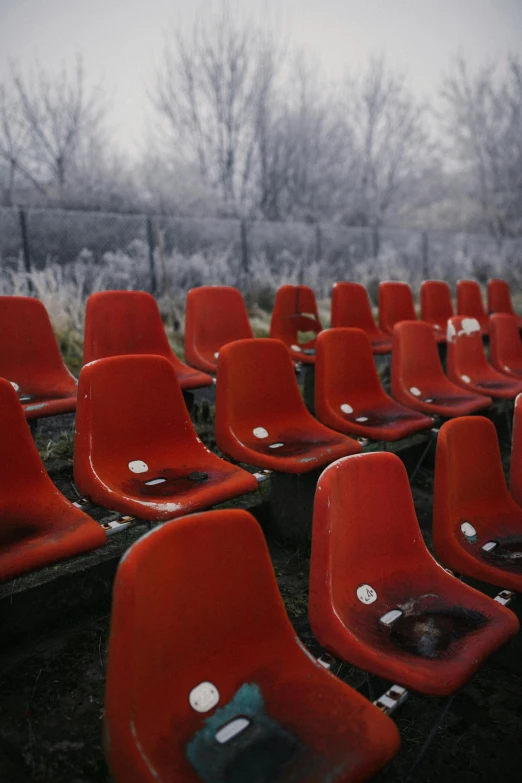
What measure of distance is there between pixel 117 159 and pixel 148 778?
356 inches

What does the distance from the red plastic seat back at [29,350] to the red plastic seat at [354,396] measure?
1176 mm

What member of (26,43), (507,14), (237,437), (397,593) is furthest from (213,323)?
(507,14)

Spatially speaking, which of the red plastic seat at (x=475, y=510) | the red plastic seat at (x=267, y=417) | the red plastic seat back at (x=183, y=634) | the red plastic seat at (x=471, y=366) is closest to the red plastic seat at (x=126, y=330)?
the red plastic seat at (x=267, y=417)

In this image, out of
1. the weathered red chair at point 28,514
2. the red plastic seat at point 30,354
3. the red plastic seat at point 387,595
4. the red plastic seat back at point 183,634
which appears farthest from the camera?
the red plastic seat at point 30,354

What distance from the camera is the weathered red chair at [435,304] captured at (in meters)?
5.35

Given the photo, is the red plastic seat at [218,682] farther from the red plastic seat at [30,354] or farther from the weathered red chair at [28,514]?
the red plastic seat at [30,354]

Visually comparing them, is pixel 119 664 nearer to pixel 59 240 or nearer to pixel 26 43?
pixel 59 240

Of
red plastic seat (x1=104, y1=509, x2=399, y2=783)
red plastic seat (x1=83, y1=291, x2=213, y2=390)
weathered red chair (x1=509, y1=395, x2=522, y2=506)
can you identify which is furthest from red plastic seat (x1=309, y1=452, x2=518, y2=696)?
red plastic seat (x1=83, y1=291, x2=213, y2=390)

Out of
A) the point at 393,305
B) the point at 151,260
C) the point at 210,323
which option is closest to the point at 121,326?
the point at 210,323

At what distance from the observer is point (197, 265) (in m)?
6.50

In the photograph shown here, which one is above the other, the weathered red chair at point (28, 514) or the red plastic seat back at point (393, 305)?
the red plastic seat back at point (393, 305)

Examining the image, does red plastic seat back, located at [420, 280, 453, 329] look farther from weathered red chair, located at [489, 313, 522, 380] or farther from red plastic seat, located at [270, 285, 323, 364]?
red plastic seat, located at [270, 285, 323, 364]

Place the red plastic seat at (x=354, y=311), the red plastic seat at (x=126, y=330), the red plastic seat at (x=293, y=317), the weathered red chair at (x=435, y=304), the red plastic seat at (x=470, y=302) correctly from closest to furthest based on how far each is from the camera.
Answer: the red plastic seat at (x=126, y=330) → the red plastic seat at (x=293, y=317) → the red plastic seat at (x=354, y=311) → the weathered red chair at (x=435, y=304) → the red plastic seat at (x=470, y=302)

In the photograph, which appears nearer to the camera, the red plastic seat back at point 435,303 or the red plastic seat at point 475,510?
the red plastic seat at point 475,510
